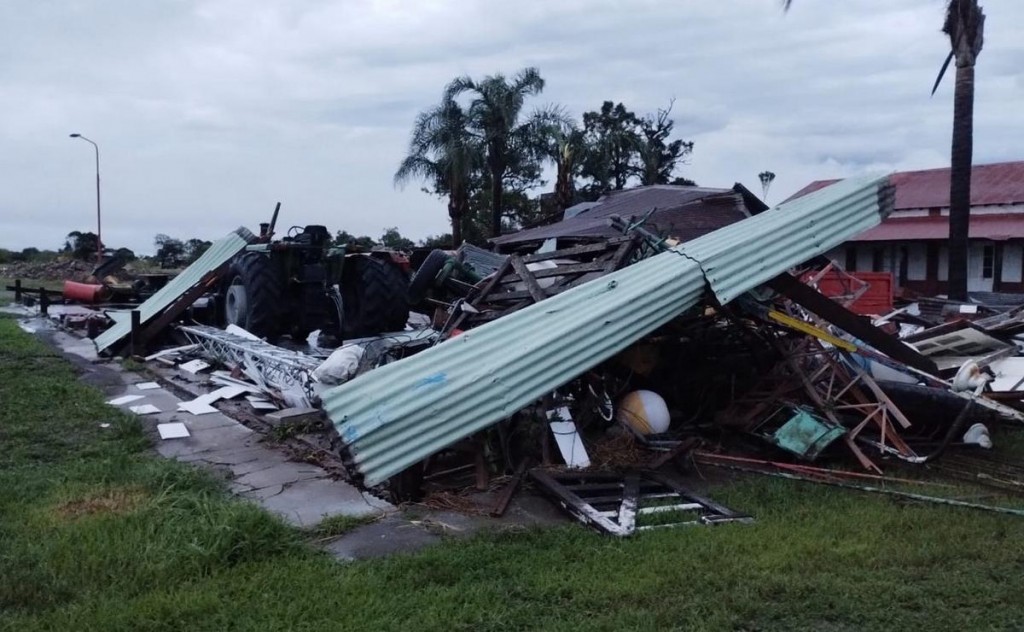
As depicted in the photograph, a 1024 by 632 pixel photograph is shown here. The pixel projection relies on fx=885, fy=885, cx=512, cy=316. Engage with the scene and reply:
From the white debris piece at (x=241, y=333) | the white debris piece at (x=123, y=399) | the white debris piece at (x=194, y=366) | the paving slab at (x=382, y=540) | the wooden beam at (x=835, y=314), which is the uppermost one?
the wooden beam at (x=835, y=314)

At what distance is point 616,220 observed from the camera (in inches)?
346

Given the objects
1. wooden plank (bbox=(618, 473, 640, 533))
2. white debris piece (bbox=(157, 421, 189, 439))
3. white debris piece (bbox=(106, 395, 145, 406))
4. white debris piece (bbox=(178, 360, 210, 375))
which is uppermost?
white debris piece (bbox=(178, 360, 210, 375))

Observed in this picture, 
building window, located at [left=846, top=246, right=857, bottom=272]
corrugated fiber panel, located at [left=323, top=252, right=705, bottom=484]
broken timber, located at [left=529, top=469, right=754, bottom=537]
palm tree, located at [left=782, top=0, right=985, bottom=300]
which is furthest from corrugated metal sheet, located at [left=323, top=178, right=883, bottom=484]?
building window, located at [left=846, top=246, right=857, bottom=272]

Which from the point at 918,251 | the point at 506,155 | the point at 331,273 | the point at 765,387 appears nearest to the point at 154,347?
the point at 331,273

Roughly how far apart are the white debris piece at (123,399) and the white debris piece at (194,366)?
4.57ft

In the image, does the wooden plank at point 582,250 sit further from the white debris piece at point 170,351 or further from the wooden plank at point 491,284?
the white debris piece at point 170,351

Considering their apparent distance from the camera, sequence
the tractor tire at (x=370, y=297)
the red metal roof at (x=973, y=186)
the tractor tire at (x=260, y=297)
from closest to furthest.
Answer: the tractor tire at (x=260, y=297), the tractor tire at (x=370, y=297), the red metal roof at (x=973, y=186)

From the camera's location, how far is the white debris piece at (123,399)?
952 cm

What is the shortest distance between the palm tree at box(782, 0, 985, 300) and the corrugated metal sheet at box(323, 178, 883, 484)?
12.5 metres

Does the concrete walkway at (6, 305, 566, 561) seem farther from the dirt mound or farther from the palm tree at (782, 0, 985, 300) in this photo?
the dirt mound

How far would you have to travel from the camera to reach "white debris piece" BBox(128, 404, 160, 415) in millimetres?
9031

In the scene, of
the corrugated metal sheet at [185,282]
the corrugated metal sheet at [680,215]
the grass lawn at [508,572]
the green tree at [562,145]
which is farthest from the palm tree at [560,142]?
the grass lawn at [508,572]

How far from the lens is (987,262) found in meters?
28.1

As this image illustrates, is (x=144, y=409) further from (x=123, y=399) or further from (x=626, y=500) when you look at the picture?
(x=626, y=500)
